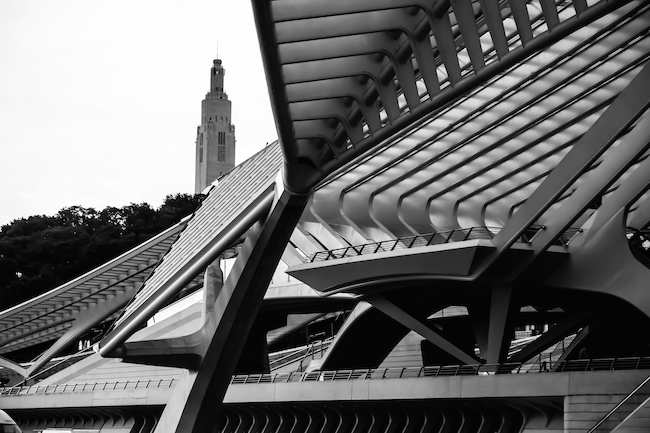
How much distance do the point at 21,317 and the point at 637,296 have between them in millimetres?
40685

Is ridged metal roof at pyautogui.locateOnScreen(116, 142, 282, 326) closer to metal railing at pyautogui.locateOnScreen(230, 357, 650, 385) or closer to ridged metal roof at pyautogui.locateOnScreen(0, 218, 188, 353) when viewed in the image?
metal railing at pyautogui.locateOnScreen(230, 357, 650, 385)

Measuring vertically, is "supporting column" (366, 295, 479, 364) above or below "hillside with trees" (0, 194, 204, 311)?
below

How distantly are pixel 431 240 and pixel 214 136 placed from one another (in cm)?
12676

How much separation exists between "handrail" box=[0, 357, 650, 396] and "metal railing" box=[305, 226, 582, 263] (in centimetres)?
387

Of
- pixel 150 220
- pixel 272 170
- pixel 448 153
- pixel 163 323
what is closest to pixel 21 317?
pixel 163 323

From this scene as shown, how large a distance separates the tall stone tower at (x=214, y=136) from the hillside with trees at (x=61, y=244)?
69.4 m

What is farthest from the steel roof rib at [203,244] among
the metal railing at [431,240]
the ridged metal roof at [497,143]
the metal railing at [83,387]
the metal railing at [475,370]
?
the metal railing at [83,387]

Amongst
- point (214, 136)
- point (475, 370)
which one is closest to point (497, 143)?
point (475, 370)

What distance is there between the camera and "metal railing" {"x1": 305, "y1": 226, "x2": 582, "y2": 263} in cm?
2727

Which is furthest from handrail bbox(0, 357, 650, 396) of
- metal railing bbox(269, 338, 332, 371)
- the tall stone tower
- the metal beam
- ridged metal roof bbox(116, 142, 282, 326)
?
the tall stone tower

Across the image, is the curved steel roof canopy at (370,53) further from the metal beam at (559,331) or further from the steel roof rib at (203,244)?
the metal beam at (559,331)

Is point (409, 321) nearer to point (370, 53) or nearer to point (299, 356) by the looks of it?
point (299, 356)

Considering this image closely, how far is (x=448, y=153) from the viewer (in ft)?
91.2

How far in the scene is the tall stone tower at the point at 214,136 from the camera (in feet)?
495
